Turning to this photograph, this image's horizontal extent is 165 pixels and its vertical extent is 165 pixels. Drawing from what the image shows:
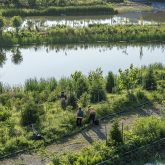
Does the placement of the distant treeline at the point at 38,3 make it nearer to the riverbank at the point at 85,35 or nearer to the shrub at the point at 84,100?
the riverbank at the point at 85,35

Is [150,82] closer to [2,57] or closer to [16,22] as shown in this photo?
[2,57]

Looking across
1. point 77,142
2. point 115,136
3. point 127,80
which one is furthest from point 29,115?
point 127,80

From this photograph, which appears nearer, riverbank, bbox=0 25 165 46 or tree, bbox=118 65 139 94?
tree, bbox=118 65 139 94

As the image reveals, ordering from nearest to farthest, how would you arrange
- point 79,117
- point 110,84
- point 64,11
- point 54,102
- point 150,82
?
point 79,117, point 54,102, point 150,82, point 110,84, point 64,11

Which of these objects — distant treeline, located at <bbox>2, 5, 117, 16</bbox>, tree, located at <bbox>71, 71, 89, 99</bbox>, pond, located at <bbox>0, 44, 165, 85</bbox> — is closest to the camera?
tree, located at <bbox>71, 71, 89, 99</bbox>

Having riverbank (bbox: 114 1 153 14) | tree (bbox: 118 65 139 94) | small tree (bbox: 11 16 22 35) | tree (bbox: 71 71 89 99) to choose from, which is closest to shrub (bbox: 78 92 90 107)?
tree (bbox: 71 71 89 99)

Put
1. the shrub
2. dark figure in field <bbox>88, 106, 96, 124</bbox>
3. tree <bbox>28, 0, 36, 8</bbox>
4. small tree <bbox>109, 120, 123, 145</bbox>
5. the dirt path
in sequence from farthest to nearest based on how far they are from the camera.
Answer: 1. tree <bbox>28, 0, 36, 8</bbox>
2. the shrub
3. dark figure in field <bbox>88, 106, 96, 124</bbox>
4. small tree <bbox>109, 120, 123, 145</bbox>
5. the dirt path

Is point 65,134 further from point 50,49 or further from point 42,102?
point 50,49

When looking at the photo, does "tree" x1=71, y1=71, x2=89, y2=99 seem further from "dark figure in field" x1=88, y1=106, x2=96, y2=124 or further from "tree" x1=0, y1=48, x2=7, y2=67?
"tree" x1=0, y1=48, x2=7, y2=67
